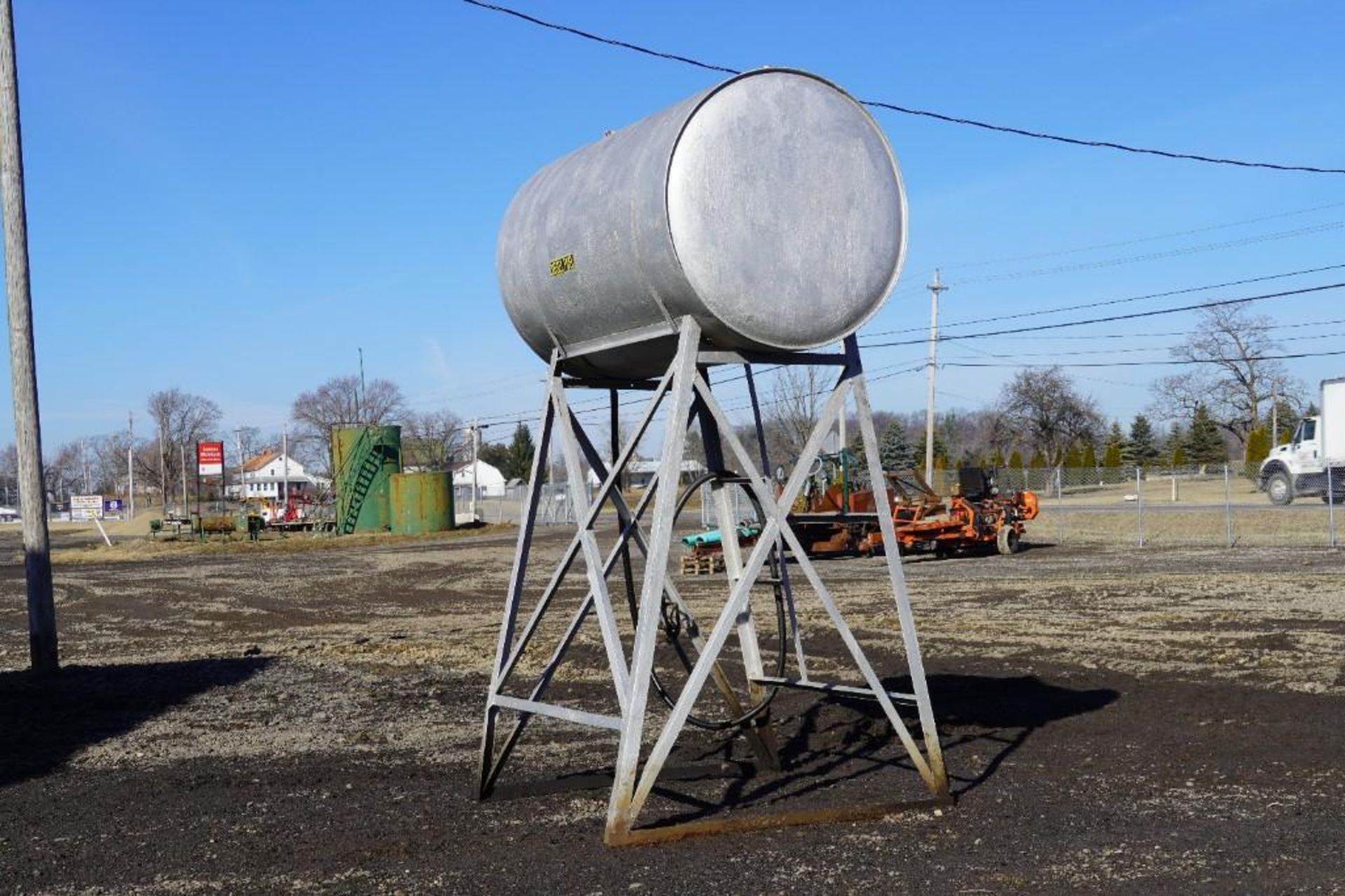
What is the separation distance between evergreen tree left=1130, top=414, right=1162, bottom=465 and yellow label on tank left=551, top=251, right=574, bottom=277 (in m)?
91.3

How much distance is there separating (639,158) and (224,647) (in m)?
11.2

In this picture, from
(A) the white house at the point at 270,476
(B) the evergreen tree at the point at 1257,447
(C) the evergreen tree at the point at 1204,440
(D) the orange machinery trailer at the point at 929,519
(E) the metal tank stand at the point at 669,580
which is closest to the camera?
(E) the metal tank stand at the point at 669,580

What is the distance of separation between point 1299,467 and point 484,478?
107m

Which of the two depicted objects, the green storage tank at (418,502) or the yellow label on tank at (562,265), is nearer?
the yellow label on tank at (562,265)

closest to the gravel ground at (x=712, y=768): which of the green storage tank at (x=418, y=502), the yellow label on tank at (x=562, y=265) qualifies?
the yellow label on tank at (x=562, y=265)

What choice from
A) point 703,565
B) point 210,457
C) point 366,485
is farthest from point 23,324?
point 210,457

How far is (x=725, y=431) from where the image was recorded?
7.21 m

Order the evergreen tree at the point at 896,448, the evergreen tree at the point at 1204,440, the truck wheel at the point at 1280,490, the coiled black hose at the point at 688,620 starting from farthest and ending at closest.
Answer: the evergreen tree at the point at 1204,440 → the evergreen tree at the point at 896,448 → the truck wheel at the point at 1280,490 → the coiled black hose at the point at 688,620

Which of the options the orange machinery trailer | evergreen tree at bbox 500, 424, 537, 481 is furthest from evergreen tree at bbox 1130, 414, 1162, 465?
the orange machinery trailer

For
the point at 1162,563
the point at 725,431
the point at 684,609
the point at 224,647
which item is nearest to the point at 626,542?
the point at 684,609

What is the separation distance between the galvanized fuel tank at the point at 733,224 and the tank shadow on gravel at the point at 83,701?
15.8 ft

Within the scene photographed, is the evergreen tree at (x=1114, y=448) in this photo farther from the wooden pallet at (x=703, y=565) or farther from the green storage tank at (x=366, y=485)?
the wooden pallet at (x=703, y=565)

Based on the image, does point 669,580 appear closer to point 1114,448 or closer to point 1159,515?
point 1159,515

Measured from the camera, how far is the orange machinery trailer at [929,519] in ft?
93.8
